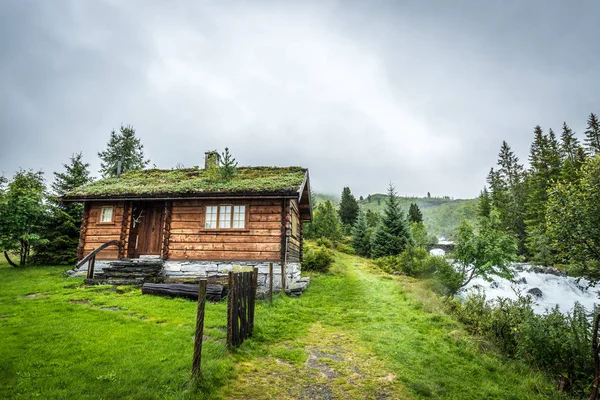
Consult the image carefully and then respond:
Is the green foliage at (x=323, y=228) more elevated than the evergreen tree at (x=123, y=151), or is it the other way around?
the evergreen tree at (x=123, y=151)

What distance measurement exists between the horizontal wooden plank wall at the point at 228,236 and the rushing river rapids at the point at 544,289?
10.9 m

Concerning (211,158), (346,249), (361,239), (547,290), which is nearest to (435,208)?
(361,239)

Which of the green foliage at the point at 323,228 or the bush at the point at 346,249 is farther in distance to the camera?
the green foliage at the point at 323,228

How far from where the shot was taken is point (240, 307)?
5.77 metres

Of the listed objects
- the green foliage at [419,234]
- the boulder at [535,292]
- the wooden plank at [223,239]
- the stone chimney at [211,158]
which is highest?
the stone chimney at [211,158]

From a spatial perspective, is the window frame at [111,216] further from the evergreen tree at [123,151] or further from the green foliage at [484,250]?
the evergreen tree at [123,151]

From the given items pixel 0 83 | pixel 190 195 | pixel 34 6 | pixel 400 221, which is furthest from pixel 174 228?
pixel 0 83

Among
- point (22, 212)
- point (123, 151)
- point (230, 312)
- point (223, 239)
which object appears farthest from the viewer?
point (123, 151)

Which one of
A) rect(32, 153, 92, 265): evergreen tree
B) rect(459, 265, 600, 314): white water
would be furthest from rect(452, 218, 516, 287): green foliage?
rect(32, 153, 92, 265): evergreen tree

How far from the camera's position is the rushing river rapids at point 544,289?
16.4m

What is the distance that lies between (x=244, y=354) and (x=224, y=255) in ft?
24.2

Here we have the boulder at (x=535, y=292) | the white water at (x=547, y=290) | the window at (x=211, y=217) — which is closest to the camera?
the window at (x=211, y=217)

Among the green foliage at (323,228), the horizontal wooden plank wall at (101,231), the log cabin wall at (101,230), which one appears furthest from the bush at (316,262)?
the green foliage at (323,228)

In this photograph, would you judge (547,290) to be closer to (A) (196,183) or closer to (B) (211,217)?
(B) (211,217)
